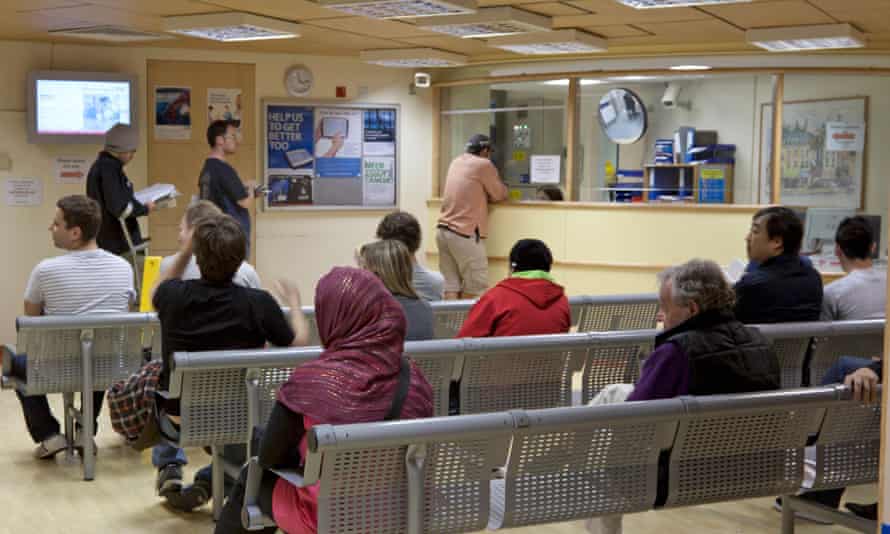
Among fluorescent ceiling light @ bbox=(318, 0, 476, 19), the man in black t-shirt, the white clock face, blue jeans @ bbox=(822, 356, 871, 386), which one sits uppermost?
fluorescent ceiling light @ bbox=(318, 0, 476, 19)

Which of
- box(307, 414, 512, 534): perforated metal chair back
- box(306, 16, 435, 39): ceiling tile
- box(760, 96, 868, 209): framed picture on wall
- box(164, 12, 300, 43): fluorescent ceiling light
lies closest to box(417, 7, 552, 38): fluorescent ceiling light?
box(306, 16, 435, 39): ceiling tile

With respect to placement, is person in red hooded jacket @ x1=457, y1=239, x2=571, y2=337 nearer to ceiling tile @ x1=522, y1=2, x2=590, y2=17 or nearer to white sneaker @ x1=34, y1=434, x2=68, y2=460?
white sneaker @ x1=34, y1=434, x2=68, y2=460

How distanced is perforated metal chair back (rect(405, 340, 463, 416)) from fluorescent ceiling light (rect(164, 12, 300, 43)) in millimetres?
3963

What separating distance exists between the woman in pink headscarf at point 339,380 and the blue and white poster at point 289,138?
7322 millimetres

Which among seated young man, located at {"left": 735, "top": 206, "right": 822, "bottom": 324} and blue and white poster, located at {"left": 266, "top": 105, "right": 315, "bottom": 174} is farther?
blue and white poster, located at {"left": 266, "top": 105, "right": 315, "bottom": 174}

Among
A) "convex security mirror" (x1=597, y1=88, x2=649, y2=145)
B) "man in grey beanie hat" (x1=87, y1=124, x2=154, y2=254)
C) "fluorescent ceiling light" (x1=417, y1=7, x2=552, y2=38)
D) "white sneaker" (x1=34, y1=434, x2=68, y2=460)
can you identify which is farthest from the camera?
"convex security mirror" (x1=597, y1=88, x2=649, y2=145)

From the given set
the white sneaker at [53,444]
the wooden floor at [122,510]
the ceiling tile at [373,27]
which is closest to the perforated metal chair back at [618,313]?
the wooden floor at [122,510]

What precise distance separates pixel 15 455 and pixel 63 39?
14.4ft

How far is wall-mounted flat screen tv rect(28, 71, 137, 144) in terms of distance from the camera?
916cm

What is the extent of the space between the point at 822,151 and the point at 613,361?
5.38 metres

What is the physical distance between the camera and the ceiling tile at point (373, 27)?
7.97 meters

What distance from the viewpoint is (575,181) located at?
10.3 m

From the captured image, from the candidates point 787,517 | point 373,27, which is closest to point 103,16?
point 373,27

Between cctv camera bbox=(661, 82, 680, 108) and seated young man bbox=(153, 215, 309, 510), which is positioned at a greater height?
cctv camera bbox=(661, 82, 680, 108)
